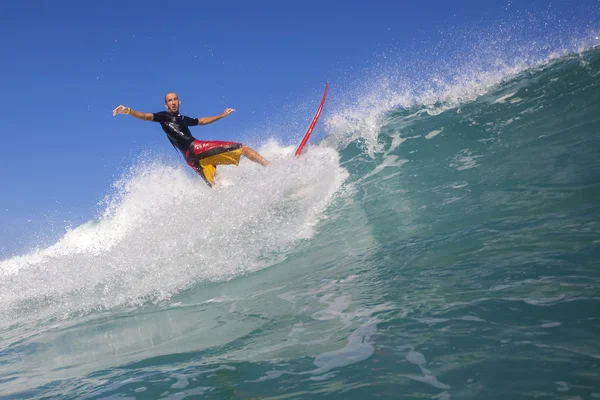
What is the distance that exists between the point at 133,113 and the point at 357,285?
187 inches

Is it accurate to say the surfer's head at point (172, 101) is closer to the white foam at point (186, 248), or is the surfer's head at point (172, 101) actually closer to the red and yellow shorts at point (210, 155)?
the red and yellow shorts at point (210, 155)

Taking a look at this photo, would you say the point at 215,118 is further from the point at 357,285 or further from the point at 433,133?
the point at 357,285

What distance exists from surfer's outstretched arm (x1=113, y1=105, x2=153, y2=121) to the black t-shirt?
0.24 metres

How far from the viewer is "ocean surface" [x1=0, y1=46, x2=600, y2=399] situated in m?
1.72

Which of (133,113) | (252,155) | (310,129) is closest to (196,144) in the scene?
(252,155)

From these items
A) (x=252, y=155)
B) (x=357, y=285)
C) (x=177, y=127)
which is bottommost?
(x=357, y=285)

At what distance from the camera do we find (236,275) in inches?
169

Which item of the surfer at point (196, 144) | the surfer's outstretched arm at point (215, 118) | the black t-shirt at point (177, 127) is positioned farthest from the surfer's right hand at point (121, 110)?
the surfer's outstretched arm at point (215, 118)

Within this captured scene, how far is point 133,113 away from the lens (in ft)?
20.1

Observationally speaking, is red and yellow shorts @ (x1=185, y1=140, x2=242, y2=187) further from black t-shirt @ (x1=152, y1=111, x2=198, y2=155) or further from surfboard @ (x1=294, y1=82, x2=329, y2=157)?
surfboard @ (x1=294, y1=82, x2=329, y2=157)

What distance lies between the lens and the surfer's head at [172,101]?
692 cm

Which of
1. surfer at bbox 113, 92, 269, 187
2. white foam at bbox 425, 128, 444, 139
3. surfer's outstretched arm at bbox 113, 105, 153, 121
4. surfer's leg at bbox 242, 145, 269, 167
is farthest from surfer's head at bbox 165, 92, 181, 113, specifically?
white foam at bbox 425, 128, 444, 139

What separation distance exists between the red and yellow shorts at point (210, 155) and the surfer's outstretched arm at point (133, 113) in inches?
36.9

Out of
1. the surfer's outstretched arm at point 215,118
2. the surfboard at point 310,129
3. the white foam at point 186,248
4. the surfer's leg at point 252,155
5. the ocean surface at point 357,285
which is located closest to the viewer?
the ocean surface at point 357,285
